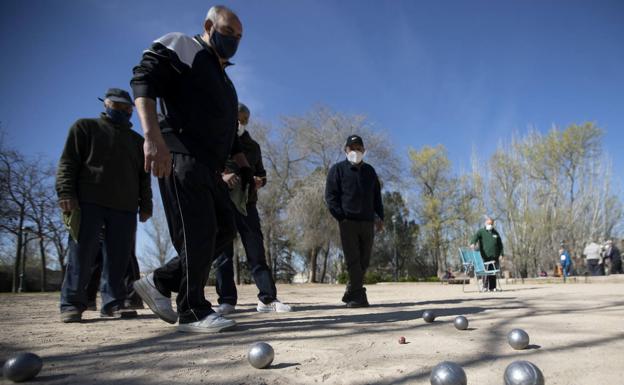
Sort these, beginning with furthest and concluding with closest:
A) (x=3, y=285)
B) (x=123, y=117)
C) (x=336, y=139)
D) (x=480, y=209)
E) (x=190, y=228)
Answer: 1. (x=480, y=209)
2. (x=336, y=139)
3. (x=3, y=285)
4. (x=123, y=117)
5. (x=190, y=228)

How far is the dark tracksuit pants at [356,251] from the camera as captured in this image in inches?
212

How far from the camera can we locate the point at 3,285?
22125mm

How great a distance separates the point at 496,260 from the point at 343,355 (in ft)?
35.3

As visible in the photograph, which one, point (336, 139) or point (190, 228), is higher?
point (336, 139)

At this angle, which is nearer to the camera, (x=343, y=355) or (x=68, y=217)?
(x=343, y=355)

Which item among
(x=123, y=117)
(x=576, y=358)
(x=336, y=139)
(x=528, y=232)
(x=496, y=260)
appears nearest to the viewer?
(x=576, y=358)

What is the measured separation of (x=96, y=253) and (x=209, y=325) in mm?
1911

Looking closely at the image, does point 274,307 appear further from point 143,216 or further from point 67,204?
point 67,204

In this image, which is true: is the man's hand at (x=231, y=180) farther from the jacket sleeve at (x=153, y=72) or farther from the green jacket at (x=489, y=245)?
the green jacket at (x=489, y=245)

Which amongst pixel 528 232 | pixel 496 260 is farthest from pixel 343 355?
pixel 528 232

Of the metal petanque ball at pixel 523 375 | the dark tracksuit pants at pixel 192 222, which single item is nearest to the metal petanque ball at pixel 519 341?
the metal petanque ball at pixel 523 375

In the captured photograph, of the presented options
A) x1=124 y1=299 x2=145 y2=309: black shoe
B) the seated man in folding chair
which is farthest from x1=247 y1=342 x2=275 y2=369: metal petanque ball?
the seated man in folding chair

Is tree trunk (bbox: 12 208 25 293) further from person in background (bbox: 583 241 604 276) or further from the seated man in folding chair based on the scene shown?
person in background (bbox: 583 241 604 276)

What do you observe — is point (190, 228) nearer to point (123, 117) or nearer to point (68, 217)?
point (68, 217)
